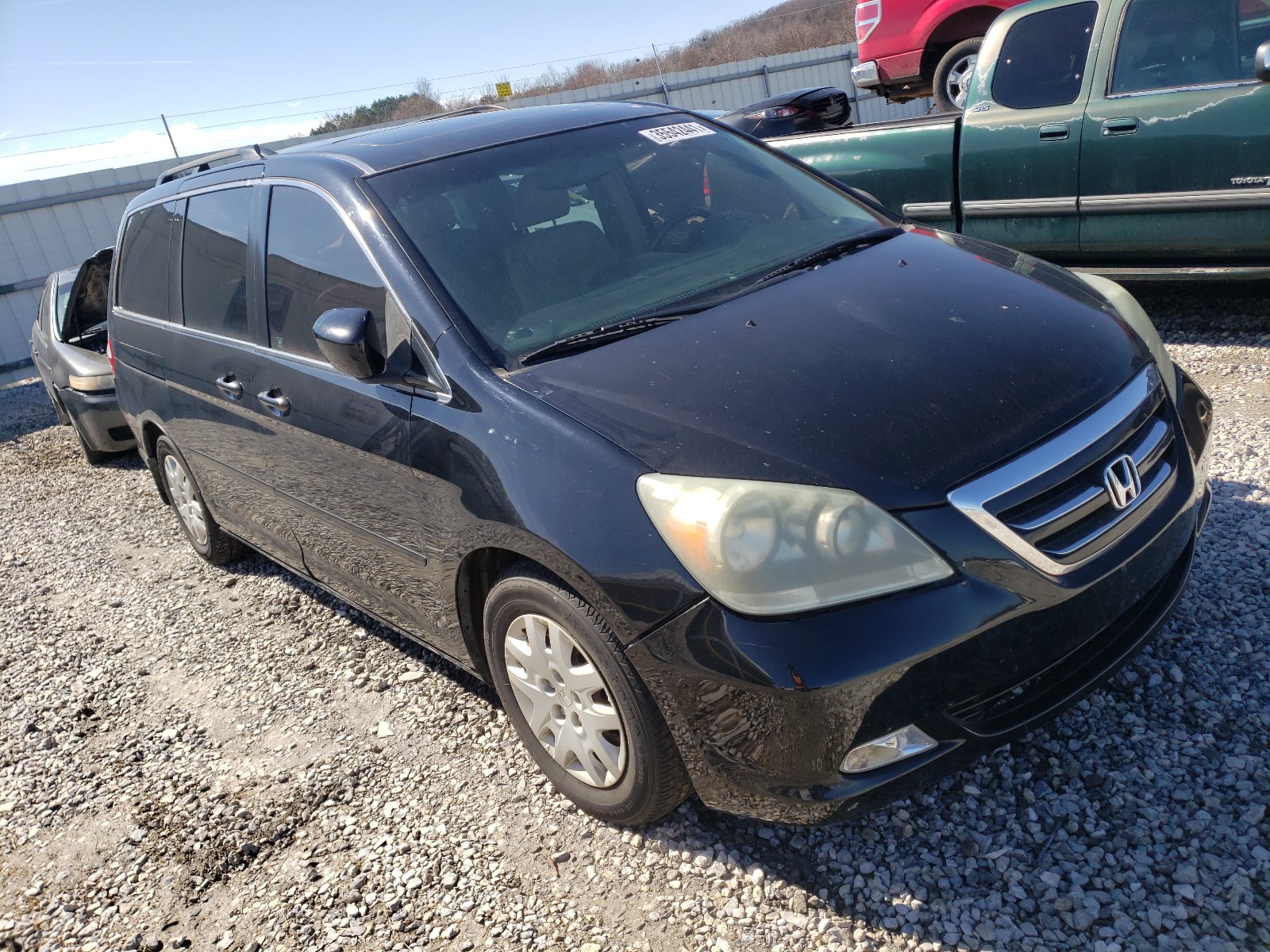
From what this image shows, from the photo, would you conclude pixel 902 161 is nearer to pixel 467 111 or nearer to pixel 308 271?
pixel 467 111

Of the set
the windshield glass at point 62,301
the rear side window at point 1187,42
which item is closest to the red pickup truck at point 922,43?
the rear side window at point 1187,42

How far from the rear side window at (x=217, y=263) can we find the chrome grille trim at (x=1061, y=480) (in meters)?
2.70

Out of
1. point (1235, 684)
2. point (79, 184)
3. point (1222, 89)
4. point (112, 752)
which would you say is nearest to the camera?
point (1235, 684)

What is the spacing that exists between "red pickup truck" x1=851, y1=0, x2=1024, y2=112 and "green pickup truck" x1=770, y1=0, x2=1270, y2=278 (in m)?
3.50

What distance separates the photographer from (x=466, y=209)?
9.92 ft

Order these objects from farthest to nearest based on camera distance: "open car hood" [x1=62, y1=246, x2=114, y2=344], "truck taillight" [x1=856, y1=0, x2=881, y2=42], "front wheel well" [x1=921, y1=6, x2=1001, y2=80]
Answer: "truck taillight" [x1=856, y1=0, x2=881, y2=42]
"front wheel well" [x1=921, y1=6, x2=1001, y2=80]
"open car hood" [x1=62, y1=246, x2=114, y2=344]

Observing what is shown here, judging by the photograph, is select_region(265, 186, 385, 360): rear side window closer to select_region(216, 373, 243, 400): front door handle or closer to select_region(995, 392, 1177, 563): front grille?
select_region(216, 373, 243, 400): front door handle

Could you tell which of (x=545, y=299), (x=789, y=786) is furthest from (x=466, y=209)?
(x=789, y=786)

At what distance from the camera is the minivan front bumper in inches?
79.2

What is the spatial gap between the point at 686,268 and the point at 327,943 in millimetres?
2120

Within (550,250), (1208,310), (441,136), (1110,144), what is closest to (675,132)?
(441,136)

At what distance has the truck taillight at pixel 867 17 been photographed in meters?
10.0

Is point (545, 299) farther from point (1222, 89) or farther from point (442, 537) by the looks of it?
point (1222, 89)

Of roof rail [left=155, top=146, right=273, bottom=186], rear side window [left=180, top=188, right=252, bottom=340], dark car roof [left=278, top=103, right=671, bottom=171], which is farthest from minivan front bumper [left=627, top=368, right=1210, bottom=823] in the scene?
roof rail [left=155, top=146, right=273, bottom=186]
